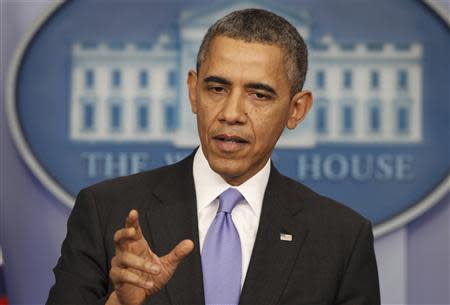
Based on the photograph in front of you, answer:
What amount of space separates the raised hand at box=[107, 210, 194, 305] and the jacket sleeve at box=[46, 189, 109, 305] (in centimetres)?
14

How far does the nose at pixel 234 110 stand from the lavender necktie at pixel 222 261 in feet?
0.59

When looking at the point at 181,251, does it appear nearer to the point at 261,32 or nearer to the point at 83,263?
the point at 83,263

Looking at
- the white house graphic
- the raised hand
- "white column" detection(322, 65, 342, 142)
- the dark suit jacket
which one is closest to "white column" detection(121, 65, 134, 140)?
the white house graphic

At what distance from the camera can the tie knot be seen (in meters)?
1.84

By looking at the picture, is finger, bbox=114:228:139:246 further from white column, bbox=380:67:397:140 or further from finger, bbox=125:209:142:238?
white column, bbox=380:67:397:140

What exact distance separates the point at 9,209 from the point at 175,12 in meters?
0.78

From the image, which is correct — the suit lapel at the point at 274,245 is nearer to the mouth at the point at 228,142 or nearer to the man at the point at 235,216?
the man at the point at 235,216

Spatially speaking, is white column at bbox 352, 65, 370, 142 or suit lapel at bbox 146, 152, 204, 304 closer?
suit lapel at bbox 146, 152, 204, 304

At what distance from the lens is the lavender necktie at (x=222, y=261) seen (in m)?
1.76

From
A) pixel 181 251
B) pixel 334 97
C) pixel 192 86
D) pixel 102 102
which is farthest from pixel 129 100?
pixel 181 251

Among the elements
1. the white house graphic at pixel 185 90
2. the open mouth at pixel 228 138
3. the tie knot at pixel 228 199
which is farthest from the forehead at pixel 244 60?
the white house graphic at pixel 185 90

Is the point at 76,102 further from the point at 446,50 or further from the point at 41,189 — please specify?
the point at 446,50

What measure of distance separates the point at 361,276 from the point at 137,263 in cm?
61

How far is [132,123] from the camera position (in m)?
2.67
